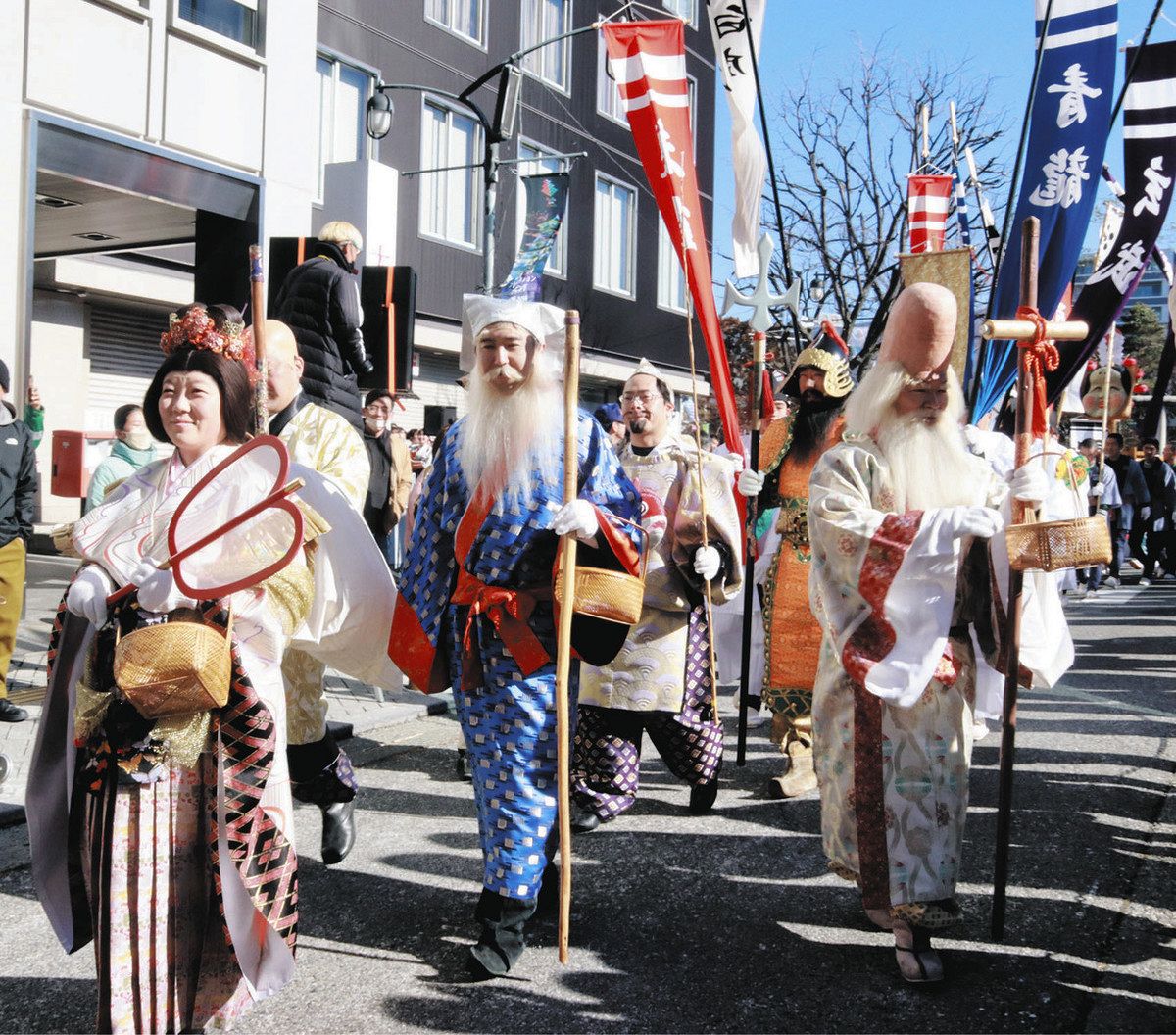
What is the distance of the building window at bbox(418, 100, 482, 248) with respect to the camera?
17.5 m

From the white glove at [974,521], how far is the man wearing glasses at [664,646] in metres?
1.55

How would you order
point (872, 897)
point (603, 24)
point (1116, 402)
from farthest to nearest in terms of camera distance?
point (1116, 402)
point (603, 24)
point (872, 897)

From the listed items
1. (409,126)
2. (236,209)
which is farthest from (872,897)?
(409,126)

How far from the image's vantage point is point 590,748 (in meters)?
4.82

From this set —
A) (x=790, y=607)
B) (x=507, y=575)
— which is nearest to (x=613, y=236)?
(x=790, y=607)

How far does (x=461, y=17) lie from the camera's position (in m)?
18.0

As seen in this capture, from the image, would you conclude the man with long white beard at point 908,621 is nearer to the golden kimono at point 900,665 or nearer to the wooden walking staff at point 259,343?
the golden kimono at point 900,665

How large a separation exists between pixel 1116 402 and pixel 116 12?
973 cm

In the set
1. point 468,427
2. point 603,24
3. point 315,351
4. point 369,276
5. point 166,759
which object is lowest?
point 166,759

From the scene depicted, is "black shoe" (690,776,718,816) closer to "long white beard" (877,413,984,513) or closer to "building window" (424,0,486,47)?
"long white beard" (877,413,984,513)

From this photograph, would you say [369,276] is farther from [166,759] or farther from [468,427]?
[166,759]

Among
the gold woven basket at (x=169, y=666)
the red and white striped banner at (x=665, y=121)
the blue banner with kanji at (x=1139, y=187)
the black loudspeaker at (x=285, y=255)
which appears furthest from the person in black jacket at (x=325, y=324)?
the blue banner with kanji at (x=1139, y=187)

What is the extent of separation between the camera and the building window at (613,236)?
21969 mm

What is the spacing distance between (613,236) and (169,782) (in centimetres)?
2074
